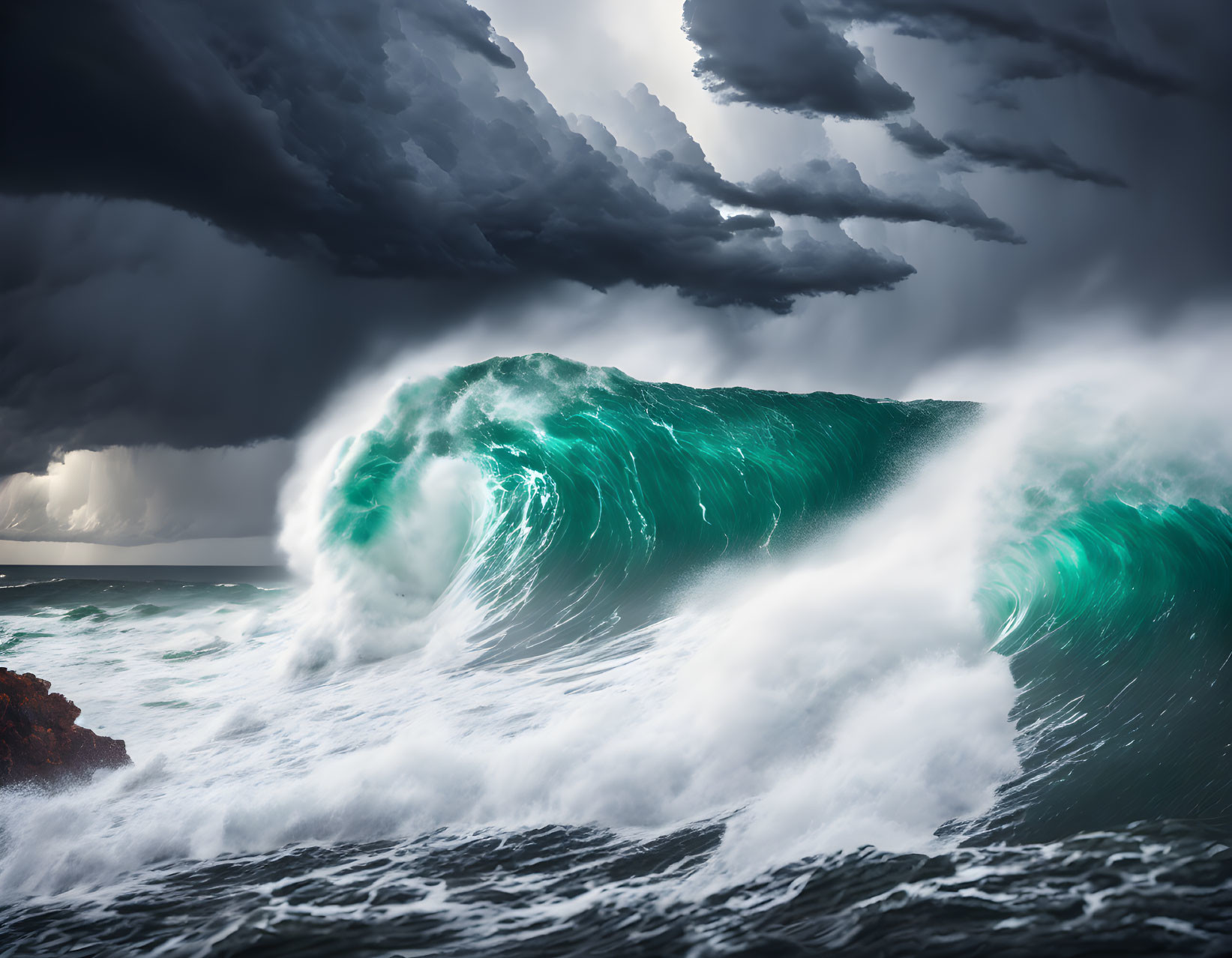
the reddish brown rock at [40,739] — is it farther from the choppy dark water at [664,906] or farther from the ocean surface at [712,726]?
the choppy dark water at [664,906]

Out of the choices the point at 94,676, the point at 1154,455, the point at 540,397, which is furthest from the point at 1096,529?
the point at 94,676

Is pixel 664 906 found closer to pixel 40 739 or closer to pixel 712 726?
pixel 712 726

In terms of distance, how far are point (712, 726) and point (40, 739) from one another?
5352 mm

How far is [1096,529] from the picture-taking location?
7.14 meters

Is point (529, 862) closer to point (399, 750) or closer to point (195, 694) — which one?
point (399, 750)

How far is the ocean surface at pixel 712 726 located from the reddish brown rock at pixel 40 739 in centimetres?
27

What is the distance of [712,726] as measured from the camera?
17.2 ft

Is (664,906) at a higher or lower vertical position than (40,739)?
lower

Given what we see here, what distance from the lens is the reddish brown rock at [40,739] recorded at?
17.9 ft

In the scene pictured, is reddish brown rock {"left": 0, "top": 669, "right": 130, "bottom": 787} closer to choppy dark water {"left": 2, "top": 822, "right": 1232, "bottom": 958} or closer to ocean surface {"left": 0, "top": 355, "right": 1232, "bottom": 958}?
ocean surface {"left": 0, "top": 355, "right": 1232, "bottom": 958}

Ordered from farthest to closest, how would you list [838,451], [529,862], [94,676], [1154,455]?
[838,451] < [94,676] < [1154,455] < [529,862]

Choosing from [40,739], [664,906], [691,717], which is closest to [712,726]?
[691,717]

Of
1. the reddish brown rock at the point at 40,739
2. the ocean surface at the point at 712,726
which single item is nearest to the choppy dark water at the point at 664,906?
the ocean surface at the point at 712,726

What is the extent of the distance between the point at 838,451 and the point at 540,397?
5068 mm
